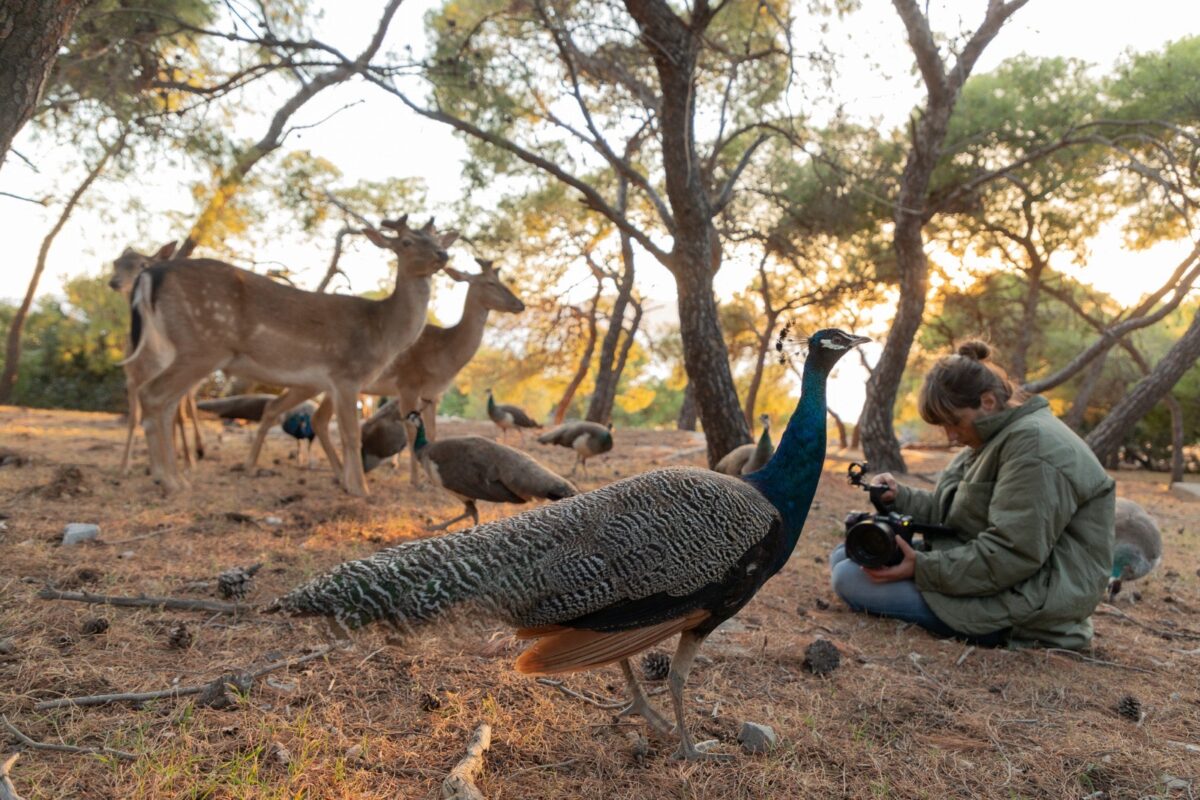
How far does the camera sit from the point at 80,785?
2111mm

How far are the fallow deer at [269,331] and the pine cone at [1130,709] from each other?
5678 mm

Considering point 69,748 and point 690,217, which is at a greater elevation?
point 690,217

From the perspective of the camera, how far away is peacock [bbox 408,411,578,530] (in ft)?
17.4

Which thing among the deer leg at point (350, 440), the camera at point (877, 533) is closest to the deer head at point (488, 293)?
the deer leg at point (350, 440)

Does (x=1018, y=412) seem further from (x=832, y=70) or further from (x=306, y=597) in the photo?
(x=832, y=70)

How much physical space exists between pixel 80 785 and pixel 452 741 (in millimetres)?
1052

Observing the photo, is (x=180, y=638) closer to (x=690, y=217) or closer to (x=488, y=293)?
A: (x=690, y=217)

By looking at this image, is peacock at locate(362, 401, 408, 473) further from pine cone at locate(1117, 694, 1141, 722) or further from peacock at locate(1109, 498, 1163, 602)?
pine cone at locate(1117, 694, 1141, 722)

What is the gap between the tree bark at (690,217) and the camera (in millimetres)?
7066

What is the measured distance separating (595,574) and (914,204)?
28.1ft

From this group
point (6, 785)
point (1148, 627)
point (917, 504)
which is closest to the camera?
point (6, 785)

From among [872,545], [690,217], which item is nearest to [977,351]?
[872,545]

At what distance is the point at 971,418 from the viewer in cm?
395

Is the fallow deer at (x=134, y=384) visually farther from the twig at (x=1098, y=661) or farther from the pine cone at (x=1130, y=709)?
the pine cone at (x=1130, y=709)
